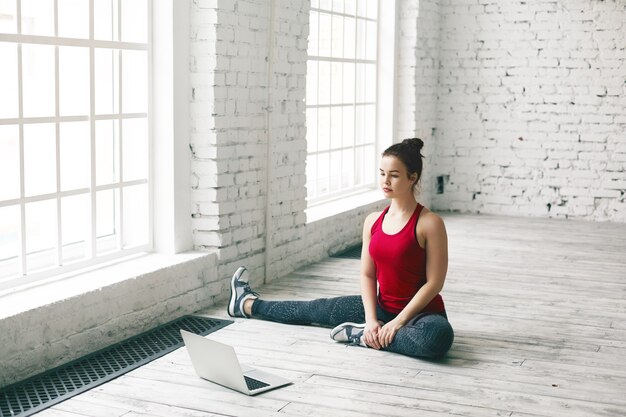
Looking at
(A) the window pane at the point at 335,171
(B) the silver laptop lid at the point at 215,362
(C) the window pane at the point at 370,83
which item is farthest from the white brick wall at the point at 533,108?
(B) the silver laptop lid at the point at 215,362

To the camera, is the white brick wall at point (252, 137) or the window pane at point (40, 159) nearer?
the window pane at point (40, 159)

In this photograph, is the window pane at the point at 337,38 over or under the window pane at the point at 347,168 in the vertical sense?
over

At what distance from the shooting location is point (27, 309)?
358 centimetres

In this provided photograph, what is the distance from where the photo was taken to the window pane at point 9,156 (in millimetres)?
3779

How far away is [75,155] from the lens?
165 inches

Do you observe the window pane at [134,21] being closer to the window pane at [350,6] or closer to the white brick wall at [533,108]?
the window pane at [350,6]

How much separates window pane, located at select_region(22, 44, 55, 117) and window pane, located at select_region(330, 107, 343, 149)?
10.3ft

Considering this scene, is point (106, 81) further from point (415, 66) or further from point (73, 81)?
point (415, 66)

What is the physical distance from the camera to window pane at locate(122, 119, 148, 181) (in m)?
4.62

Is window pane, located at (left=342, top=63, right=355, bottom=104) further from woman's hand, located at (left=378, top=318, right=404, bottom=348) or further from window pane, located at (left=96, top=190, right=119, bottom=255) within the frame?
woman's hand, located at (left=378, top=318, right=404, bottom=348)

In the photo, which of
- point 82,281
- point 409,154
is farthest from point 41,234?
point 409,154

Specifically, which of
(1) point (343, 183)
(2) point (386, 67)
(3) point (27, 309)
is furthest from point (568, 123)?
(3) point (27, 309)

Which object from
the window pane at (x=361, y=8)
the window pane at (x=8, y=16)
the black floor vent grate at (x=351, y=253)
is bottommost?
the black floor vent grate at (x=351, y=253)

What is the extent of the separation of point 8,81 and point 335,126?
11.4ft
